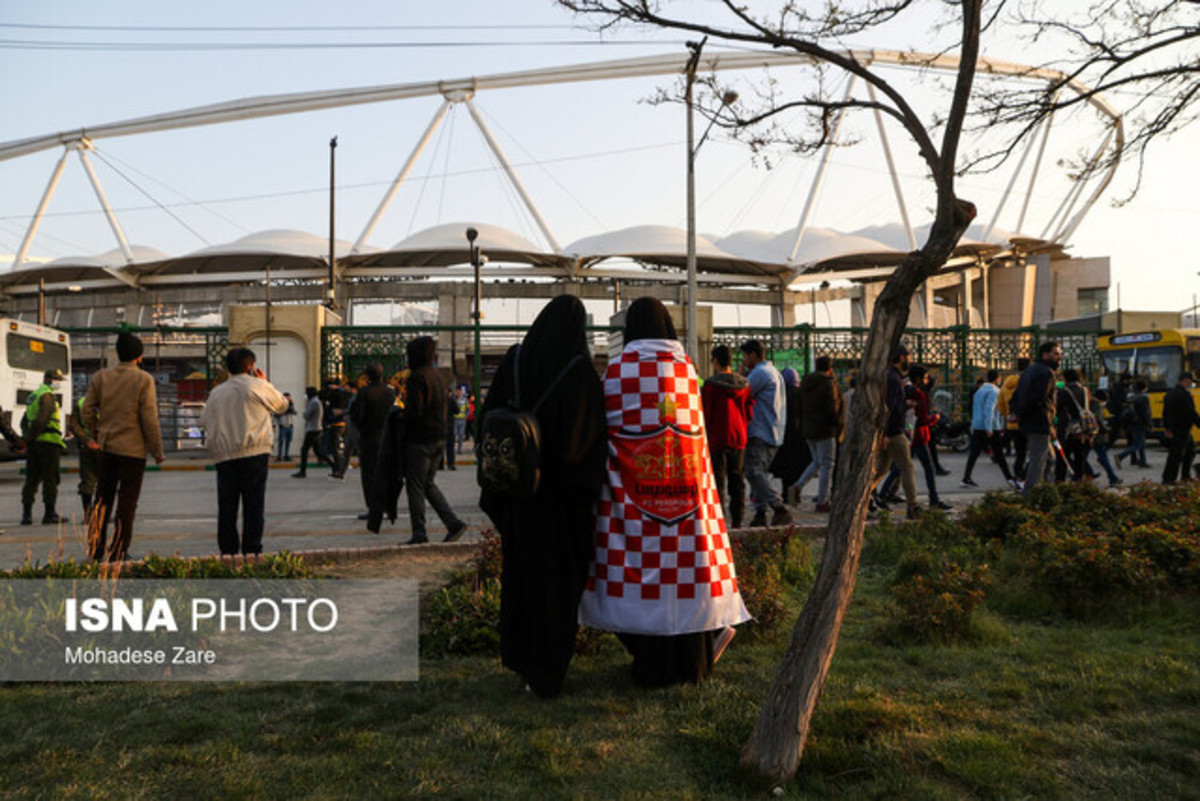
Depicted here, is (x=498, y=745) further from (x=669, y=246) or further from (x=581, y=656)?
(x=669, y=246)

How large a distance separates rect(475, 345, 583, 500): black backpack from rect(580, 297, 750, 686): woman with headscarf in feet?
1.29

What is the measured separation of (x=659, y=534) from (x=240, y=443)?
Result: 11.7ft

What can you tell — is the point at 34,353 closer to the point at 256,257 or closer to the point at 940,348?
the point at 940,348

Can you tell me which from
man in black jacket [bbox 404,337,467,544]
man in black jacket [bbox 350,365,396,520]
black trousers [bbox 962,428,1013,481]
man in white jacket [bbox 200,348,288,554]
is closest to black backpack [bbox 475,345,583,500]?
man in white jacket [bbox 200,348,288,554]

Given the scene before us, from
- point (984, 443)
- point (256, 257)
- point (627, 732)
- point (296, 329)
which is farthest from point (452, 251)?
point (627, 732)

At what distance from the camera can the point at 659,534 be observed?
3.73m

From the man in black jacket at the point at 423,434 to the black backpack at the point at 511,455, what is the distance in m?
3.40

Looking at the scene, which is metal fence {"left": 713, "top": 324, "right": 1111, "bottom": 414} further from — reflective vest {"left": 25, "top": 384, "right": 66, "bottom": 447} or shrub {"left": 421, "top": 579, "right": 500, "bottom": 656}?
shrub {"left": 421, "top": 579, "right": 500, "bottom": 656}

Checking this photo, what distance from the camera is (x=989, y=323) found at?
221ft

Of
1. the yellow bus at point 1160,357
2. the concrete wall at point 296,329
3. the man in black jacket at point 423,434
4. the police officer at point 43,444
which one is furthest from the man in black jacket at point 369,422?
the yellow bus at point 1160,357

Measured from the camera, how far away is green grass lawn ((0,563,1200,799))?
2885 mm

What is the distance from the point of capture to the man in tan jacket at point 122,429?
20.0ft

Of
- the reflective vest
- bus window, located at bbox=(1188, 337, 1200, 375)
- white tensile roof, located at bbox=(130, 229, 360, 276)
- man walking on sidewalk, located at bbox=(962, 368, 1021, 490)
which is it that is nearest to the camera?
the reflective vest

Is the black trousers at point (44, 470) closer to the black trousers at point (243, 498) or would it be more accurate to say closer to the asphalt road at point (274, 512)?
the asphalt road at point (274, 512)
